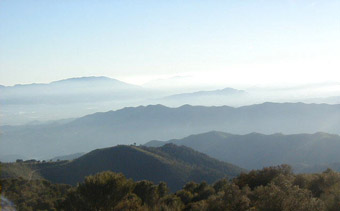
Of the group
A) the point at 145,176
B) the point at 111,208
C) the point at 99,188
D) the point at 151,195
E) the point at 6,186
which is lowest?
the point at 145,176

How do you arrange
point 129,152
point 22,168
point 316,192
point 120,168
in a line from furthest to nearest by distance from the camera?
point 129,152, point 120,168, point 22,168, point 316,192

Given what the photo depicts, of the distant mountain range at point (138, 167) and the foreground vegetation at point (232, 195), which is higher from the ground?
the foreground vegetation at point (232, 195)

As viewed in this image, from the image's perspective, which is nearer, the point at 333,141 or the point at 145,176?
the point at 145,176

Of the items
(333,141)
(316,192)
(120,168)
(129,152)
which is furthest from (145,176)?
(333,141)

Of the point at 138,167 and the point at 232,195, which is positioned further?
the point at 138,167

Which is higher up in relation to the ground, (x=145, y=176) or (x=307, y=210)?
(x=307, y=210)

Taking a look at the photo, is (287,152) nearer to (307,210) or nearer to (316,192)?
(316,192)

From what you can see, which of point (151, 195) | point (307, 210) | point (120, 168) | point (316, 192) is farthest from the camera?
point (120, 168)

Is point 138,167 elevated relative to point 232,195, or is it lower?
lower

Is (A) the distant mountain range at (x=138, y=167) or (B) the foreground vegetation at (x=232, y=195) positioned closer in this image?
(B) the foreground vegetation at (x=232, y=195)
